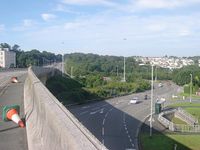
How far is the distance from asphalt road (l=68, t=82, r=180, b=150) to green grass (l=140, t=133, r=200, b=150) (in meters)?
1.24

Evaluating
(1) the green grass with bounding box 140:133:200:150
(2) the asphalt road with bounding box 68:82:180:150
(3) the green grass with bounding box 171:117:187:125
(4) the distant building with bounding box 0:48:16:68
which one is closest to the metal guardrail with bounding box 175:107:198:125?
(3) the green grass with bounding box 171:117:187:125

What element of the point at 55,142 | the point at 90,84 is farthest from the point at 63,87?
the point at 55,142

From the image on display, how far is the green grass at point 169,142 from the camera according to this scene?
40156mm

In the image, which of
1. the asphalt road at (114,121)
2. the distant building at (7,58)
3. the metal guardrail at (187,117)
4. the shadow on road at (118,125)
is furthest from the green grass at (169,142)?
the distant building at (7,58)

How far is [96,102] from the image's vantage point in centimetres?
8162

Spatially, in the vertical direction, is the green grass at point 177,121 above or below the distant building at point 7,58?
below

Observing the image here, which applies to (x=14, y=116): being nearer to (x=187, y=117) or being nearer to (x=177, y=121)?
(x=177, y=121)

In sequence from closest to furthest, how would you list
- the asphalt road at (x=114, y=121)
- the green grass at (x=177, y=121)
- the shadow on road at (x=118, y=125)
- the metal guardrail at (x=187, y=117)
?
the shadow on road at (x=118, y=125) < the asphalt road at (x=114, y=121) < the metal guardrail at (x=187, y=117) < the green grass at (x=177, y=121)

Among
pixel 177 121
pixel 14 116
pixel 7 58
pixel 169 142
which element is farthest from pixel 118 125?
pixel 7 58

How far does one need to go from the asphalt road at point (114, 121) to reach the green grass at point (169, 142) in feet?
4.05

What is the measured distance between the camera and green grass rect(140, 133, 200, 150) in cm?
4016

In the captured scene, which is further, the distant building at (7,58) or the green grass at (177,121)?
the distant building at (7,58)

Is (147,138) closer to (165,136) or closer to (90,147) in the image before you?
(165,136)

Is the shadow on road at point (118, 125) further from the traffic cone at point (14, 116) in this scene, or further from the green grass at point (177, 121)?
the traffic cone at point (14, 116)
